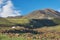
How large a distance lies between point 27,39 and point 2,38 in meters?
2.69

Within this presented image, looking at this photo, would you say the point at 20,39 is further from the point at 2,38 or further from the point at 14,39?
the point at 2,38

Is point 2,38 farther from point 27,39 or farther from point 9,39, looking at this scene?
point 27,39

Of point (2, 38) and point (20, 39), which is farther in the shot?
point (2, 38)

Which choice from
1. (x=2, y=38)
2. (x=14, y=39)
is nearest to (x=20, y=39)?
(x=14, y=39)

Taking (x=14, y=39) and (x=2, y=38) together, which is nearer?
→ (x=14, y=39)

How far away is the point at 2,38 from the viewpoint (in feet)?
73.8

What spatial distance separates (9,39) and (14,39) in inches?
23.0

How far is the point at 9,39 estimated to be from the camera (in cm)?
2147

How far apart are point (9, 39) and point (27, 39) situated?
1.59 meters

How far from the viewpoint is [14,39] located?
830 inches

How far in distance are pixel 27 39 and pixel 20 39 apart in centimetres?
56

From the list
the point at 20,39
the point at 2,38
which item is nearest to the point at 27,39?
the point at 20,39

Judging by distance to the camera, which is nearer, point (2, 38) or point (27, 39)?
point (27, 39)

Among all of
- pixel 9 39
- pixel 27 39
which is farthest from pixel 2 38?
pixel 27 39
